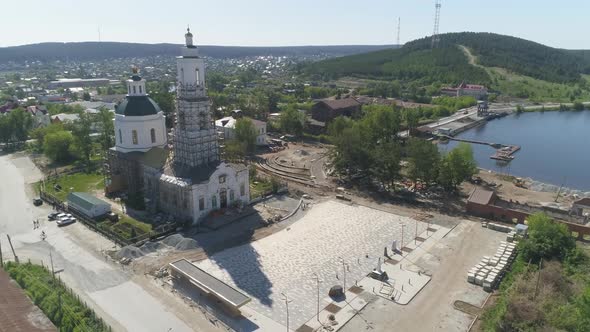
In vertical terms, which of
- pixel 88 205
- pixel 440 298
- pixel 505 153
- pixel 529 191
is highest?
pixel 88 205

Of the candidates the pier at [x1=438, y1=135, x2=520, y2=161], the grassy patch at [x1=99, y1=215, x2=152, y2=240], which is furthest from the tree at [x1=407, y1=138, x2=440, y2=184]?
the pier at [x1=438, y1=135, x2=520, y2=161]

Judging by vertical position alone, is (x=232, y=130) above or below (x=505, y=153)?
above

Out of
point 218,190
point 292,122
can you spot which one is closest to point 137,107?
point 218,190

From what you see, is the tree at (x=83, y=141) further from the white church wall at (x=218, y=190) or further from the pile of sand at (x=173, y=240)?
the pile of sand at (x=173, y=240)

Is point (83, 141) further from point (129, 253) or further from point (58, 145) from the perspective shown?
point (129, 253)

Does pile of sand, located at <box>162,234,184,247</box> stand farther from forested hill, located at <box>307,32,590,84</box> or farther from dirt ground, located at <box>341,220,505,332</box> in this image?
forested hill, located at <box>307,32,590,84</box>

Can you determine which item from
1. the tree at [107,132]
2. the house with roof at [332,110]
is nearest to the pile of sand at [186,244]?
the tree at [107,132]
